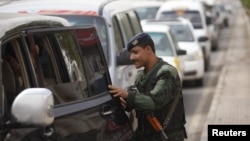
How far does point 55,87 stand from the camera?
4.36 metres

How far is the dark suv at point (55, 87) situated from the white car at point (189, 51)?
473 inches

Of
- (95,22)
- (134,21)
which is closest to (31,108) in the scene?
(95,22)

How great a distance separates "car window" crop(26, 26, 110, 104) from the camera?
4.41 meters

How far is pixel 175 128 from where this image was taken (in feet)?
16.1

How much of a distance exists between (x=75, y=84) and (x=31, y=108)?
1.25m

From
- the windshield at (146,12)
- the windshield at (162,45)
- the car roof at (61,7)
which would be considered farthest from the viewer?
the windshield at (146,12)

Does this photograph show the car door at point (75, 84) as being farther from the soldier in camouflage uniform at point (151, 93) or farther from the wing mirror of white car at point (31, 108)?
the wing mirror of white car at point (31, 108)

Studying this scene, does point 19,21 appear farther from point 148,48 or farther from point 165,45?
point 165,45

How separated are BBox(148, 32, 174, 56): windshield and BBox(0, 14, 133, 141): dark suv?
9.51 metres

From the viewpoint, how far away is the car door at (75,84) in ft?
13.4

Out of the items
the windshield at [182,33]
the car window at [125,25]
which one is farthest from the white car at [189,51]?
the car window at [125,25]

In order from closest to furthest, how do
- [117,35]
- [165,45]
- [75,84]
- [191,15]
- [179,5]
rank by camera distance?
[75,84]
[117,35]
[165,45]
[179,5]
[191,15]

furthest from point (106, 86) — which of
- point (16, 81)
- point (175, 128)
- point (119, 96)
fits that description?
point (16, 81)

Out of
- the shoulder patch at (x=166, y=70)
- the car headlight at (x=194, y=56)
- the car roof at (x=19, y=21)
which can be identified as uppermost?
the car roof at (x=19, y=21)
